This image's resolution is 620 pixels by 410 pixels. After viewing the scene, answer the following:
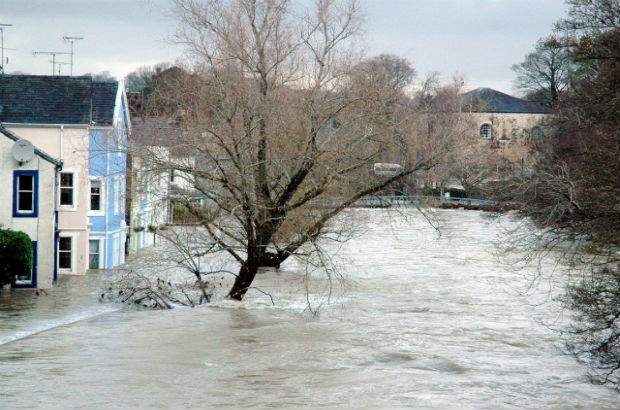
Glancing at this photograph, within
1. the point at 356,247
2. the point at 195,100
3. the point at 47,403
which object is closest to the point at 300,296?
the point at 195,100

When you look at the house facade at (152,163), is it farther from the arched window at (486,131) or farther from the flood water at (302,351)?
the arched window at (486,131)

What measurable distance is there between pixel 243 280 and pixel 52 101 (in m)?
16.9

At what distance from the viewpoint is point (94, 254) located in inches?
1603

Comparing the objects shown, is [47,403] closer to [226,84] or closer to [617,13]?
[226,84]

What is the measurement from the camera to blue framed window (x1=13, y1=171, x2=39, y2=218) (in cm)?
3391

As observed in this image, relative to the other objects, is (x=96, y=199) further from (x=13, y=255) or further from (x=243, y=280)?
(x=243, y=280)

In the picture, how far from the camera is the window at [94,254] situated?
133 feet

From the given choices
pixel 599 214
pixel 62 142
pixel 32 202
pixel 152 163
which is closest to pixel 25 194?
pixel 32 202

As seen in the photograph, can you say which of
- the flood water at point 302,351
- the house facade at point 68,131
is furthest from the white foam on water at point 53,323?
the house facade at point 68,131

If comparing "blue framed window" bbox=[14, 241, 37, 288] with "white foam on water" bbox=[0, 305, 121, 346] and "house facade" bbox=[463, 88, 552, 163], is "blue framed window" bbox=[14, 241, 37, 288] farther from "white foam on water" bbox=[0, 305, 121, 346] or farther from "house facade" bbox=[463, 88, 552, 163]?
"house facade" bbox=[463, 88, 552, 163]

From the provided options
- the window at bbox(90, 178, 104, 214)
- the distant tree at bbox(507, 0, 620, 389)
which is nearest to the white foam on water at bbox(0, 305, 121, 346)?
the window at bbox(90, 178, 104, 214)

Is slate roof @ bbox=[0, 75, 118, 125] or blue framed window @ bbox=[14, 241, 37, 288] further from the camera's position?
slate roof @ bbox=[0, 75, 118, 125]

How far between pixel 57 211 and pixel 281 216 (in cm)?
1495

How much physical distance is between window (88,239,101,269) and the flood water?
646 centimetres
